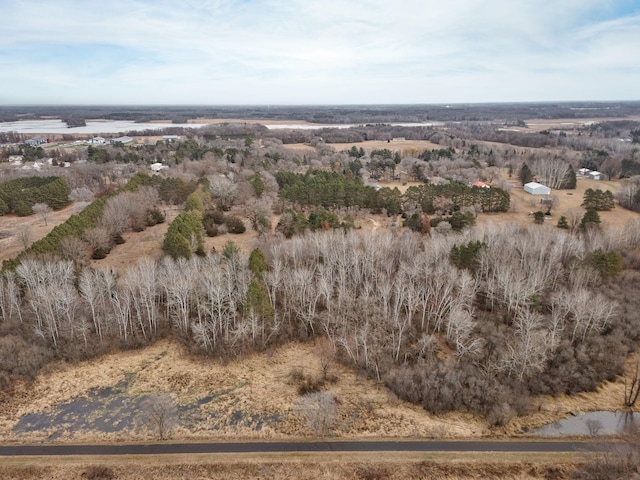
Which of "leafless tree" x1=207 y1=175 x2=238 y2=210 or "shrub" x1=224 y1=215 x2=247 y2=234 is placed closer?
"shrub" x1=224 y1=215 x2=247 y2=234

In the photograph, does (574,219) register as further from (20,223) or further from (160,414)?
(20,223)

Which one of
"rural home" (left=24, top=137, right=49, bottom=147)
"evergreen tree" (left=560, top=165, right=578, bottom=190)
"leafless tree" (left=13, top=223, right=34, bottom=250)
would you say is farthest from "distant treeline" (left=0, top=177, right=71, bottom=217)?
"evergreen tree" (left=560, top=165, right=578, bottom=190)

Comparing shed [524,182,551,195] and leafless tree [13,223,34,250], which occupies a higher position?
shed [524,182,551,195]

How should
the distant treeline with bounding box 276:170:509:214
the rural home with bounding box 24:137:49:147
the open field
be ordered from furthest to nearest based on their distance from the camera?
the rural home with bounding box 24:137:49:147 < the distant treeline with bounding box 276:170:509:214 < the open field

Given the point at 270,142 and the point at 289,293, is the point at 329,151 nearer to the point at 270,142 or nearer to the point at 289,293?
the point at 270,142

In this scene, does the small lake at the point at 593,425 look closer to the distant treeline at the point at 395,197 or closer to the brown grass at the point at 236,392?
the brown grass at the point at 236,392

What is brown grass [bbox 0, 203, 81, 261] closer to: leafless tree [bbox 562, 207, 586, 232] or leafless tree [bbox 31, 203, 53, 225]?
leafless tree [bbox 31, 203, 53, 225]

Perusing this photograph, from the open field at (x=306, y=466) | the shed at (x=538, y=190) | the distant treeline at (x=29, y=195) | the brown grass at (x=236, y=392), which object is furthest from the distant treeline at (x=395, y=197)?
the open field at (x=306, y=466)

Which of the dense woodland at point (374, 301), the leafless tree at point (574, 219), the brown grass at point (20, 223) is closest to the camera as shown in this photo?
the dense woodland at point (374, 301)
